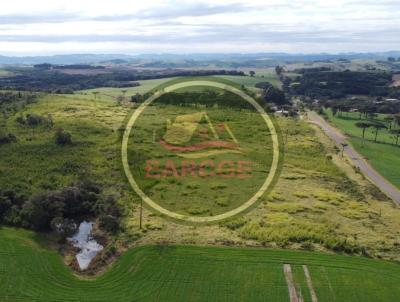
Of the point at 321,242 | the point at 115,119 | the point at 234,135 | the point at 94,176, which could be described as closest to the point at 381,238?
the point at 321,242

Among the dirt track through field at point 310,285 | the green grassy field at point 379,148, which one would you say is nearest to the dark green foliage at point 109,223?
the dirt track through field at point 310,285

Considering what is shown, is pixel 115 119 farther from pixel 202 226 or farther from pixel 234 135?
pixel 202 226

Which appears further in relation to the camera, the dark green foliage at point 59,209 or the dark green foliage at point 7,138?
the dark green foliage at point 7,138

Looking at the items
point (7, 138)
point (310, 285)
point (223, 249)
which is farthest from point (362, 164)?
point (7, 138)

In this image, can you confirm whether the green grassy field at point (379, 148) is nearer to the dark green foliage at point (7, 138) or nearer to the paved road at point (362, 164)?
the paved road at point (362, 164)

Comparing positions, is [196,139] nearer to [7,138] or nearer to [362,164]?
[362,164]

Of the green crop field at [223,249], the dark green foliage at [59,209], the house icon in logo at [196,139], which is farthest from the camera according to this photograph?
the house icon in logo at [196,139]
